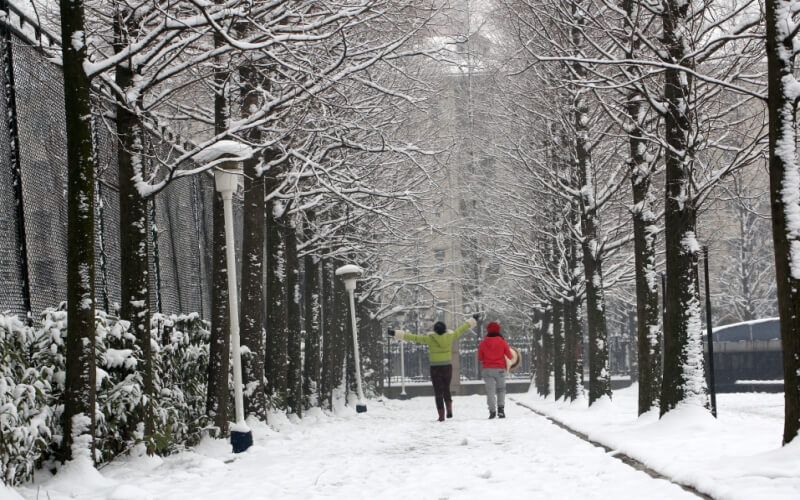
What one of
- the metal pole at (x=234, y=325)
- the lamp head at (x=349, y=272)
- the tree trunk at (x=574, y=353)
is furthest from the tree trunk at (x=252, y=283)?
the tree trunk at (x=574, y=353)

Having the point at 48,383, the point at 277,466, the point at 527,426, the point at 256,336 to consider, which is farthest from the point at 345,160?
the point at 48,383

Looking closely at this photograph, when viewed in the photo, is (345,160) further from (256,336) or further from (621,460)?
(621,460)

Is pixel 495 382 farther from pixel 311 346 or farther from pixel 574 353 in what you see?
pixel 574 353

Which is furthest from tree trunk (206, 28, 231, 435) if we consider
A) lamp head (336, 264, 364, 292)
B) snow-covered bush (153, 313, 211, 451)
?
lamp head (336, 264, 364, 292)

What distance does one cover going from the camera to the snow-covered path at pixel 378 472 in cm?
761

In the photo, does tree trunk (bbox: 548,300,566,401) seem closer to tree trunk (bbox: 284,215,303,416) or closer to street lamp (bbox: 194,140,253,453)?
tree trunk (bbox: 284,215,303,416)

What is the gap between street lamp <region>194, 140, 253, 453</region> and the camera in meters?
10.9

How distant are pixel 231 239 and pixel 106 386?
2779 millimetres

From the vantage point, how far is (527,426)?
610 inches

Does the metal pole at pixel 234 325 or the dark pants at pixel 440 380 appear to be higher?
the metal pole at pixel 234 325

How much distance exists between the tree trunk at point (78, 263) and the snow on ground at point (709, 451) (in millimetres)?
5131

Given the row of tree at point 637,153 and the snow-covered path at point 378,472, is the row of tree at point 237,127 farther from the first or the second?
the row of tree at point 637,153

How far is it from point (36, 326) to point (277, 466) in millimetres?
2859

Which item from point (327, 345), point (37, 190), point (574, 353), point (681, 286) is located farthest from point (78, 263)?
point (574, 353)
